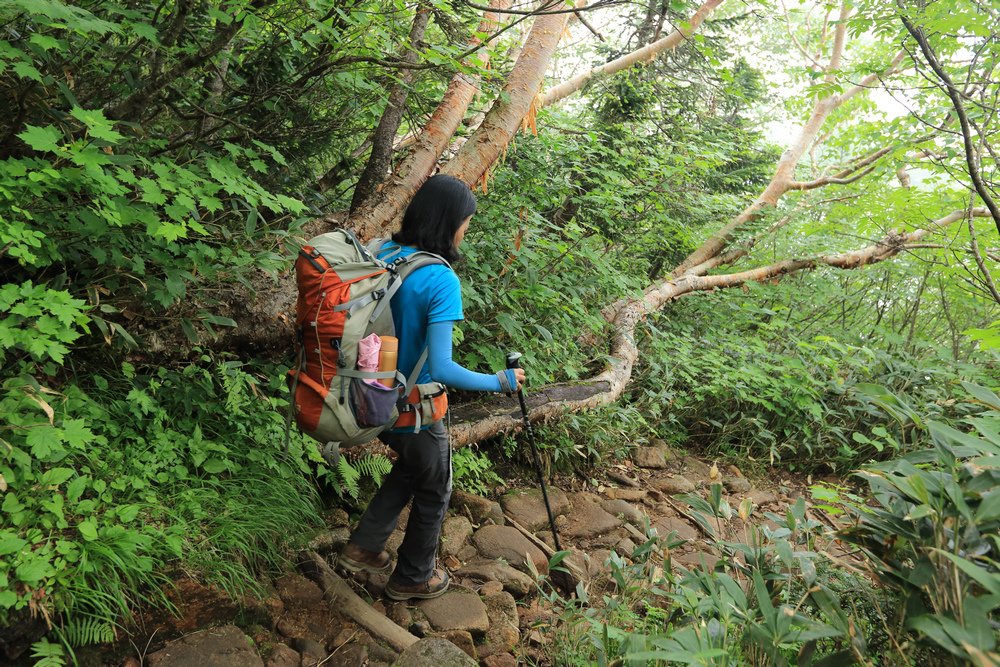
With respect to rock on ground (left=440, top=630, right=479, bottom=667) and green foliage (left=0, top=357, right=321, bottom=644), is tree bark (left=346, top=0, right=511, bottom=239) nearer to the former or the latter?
green foliage (left=0, top=357, right=321, bottom=644)

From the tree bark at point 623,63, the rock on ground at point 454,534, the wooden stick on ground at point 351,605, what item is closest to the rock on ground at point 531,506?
the rock on ground at point 454,534

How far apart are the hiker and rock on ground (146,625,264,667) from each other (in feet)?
2.76

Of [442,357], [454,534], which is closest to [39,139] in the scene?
[442,357]

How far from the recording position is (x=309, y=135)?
5.26 meters

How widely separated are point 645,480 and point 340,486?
361cm

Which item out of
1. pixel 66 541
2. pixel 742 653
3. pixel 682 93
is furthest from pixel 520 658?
pixel 682 93

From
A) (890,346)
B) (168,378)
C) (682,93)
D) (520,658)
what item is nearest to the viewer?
(520,658)

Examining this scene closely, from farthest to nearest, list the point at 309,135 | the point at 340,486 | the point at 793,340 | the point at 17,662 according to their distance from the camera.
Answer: the point at 793,340
the point at 309,135
the point at 340,486
the point at 17,662

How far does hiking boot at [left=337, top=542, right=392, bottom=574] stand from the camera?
139 inches

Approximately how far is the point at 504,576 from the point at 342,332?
2057 mm

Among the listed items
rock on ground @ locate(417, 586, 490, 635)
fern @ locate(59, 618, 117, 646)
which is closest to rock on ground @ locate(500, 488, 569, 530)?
rock on ground @ locate(417, 586, 490, 635)

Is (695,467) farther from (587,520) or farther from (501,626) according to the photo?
(501,626)

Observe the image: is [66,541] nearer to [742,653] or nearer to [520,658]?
[520,658]

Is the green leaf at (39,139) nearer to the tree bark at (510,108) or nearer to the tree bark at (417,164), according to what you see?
the tree bark at (417,164)
